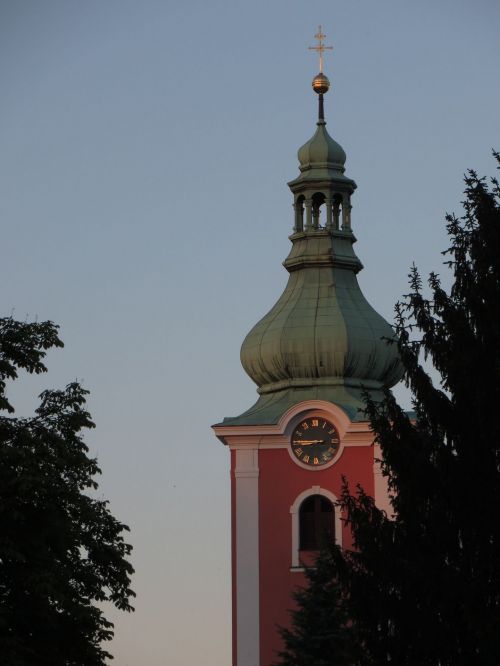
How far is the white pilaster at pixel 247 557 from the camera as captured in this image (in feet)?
176

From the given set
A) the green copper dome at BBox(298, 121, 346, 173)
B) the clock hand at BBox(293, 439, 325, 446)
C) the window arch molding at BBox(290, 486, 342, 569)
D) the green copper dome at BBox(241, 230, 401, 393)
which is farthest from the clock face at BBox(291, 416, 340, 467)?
the green copper dome at BBox(298, 121, 346, 173)

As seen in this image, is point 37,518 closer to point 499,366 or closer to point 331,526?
point 499,366

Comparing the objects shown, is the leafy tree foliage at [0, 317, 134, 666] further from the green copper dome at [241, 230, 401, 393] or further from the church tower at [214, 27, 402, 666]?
the green copper dome at [241, 230, 401, 393]

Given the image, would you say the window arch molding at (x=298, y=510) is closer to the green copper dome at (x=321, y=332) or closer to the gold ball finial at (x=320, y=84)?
the green copper dome at (x=321, y=332)

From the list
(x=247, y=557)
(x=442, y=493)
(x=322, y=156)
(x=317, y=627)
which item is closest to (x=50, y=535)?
(x=442, y=493)

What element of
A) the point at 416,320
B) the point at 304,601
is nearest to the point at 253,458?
the point at 304,601

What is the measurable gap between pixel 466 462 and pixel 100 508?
24.2ft

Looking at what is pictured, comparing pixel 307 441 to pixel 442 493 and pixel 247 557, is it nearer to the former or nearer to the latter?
pixel 247 557

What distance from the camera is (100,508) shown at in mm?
34469

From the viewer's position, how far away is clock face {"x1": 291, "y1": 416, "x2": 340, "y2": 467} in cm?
5497

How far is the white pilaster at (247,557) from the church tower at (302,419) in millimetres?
23

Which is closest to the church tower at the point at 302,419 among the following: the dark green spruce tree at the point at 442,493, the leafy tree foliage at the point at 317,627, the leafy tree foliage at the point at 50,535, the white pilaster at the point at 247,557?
the white pilaster at the point at 247,557

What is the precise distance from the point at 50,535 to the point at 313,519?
21.8 metres

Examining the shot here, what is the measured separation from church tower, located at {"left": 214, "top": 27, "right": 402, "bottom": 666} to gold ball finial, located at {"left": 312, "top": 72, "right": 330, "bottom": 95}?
2.26 meters
